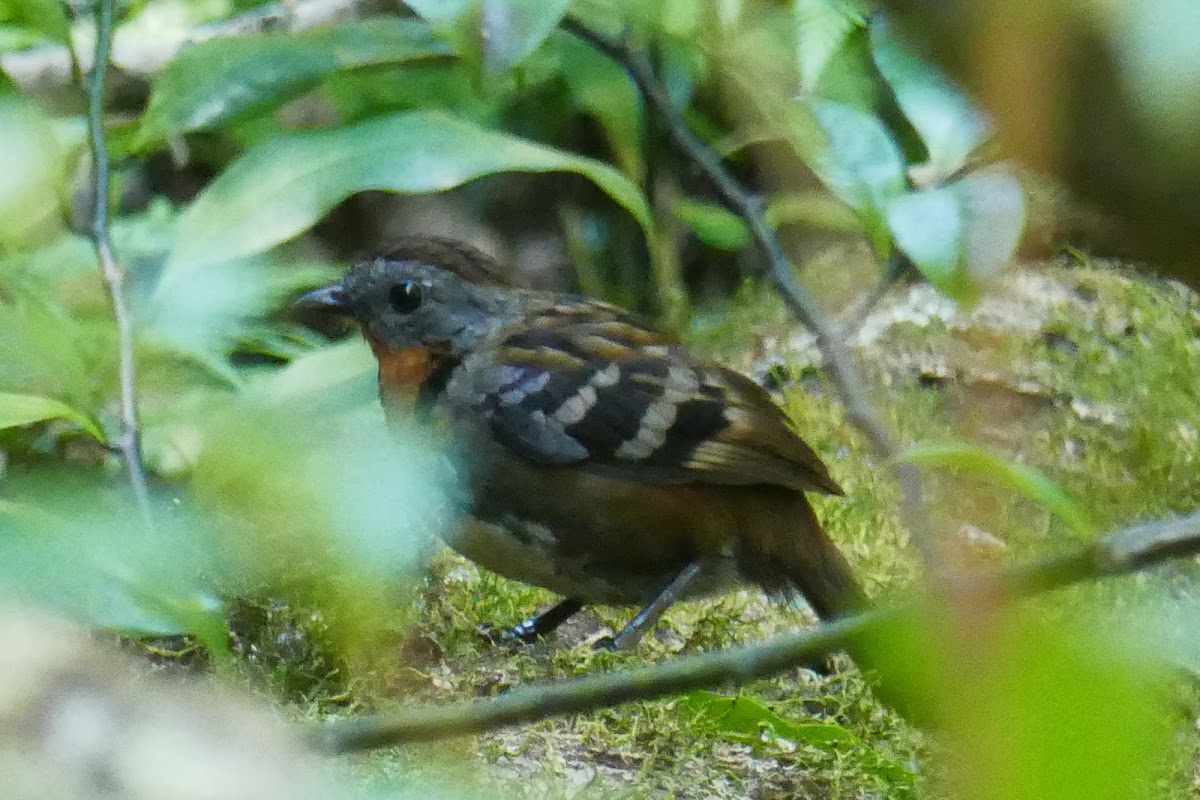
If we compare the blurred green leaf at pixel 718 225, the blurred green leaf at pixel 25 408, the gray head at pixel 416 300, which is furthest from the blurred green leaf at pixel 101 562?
the blurred green leaf at pixel 718 225

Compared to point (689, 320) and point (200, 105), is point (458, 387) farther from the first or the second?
point (689, 320)

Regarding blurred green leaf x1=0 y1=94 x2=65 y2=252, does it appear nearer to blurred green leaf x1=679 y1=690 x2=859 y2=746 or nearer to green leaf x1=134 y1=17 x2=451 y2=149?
green leaf x1=134 y1=17 x2=451 y2=149

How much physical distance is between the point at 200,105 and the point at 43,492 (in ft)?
5.08

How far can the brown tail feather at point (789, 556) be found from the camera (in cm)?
269

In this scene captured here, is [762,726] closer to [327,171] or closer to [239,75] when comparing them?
[327,171]

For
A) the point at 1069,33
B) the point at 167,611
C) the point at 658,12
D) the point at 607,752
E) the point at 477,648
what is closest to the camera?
the point at 1069,33

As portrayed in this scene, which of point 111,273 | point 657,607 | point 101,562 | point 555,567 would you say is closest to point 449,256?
point 555,567

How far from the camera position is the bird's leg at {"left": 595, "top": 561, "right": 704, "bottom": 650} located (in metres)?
2.64

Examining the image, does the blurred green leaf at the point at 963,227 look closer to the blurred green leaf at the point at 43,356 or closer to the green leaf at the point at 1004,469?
the green leaf at the point at 1004,469

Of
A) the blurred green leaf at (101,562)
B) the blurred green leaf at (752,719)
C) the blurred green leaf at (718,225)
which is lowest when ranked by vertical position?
the blurred green leaf at (718,225)

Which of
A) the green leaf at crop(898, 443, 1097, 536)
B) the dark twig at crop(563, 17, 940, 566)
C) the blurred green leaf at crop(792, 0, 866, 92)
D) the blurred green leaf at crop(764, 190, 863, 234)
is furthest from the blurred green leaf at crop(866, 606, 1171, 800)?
the blurred green leaf at crop(764, 190, 863, 234)

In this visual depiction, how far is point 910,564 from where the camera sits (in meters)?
3.00

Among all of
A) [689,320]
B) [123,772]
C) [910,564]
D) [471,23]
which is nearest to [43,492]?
[123,772]

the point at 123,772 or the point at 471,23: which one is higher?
the point at 123,772
